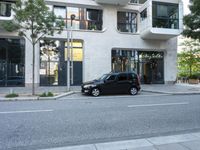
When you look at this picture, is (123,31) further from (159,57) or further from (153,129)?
(153,129)

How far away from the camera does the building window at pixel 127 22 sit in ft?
77.4

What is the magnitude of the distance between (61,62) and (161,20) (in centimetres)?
1096

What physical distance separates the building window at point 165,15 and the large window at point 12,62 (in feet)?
43.4

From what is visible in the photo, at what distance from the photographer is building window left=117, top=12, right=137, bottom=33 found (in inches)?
929

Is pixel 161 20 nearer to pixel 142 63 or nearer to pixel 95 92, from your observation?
pixel 142 63

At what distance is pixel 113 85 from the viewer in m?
16.0

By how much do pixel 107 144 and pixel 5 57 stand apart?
18.0 m

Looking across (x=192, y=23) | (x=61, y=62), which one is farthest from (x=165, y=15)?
(x=61, y=62)

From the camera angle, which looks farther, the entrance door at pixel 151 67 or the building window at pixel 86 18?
the entrance door at pixel 151 67

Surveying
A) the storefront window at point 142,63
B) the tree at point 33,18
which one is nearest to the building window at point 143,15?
the storefront window at point 142,63

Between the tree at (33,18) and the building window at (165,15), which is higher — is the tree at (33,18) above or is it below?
below

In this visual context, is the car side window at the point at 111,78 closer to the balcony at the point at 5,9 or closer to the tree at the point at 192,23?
the tree at the point at 192,23

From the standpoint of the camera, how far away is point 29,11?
14336 millimetres

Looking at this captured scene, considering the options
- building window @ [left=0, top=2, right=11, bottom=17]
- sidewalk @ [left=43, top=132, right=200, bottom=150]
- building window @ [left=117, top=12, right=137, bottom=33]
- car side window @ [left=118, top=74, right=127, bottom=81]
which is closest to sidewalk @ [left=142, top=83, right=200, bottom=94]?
car side window @ [left=118, top=74, right=127, bottom=81]
